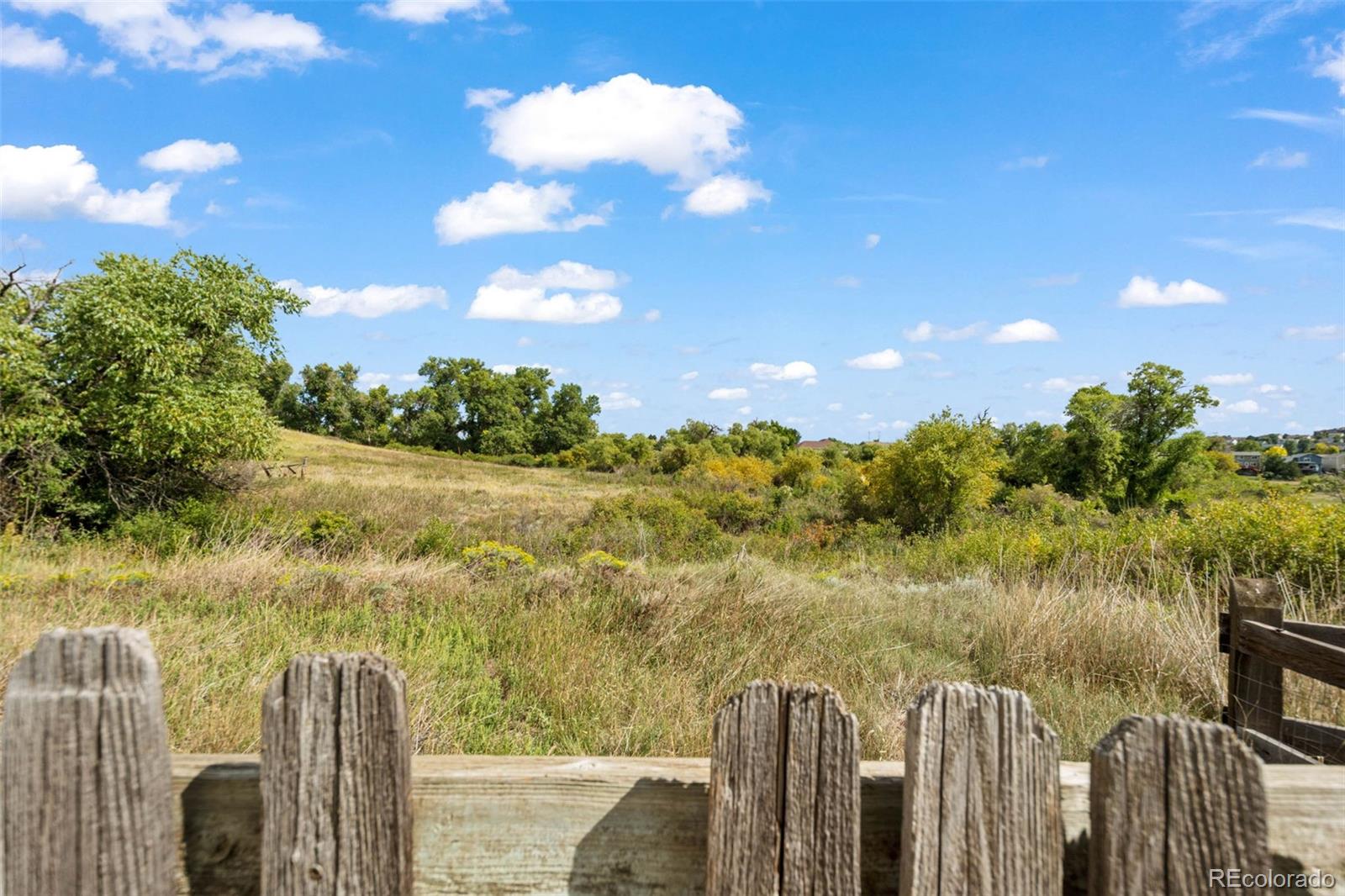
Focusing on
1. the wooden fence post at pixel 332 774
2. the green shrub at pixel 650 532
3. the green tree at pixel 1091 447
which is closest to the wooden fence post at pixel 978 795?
the wooden fence post at pixel 332 774

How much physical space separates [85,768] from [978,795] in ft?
3.68

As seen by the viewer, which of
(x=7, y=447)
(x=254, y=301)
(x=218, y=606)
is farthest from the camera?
(x=254, y=301)

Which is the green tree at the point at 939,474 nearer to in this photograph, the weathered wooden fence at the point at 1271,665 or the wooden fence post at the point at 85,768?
the weathered wooden fence at the point at 1271,665

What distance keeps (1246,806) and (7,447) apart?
64.8 feet

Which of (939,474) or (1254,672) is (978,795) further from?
(939,474)

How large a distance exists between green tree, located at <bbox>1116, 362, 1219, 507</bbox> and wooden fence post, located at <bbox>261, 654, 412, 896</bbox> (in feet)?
102

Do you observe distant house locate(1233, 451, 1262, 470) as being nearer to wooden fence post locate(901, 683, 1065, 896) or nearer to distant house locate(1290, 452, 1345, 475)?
distant house locate(1290, 452, 1345, 475)

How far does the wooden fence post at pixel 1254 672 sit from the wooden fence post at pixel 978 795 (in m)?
2.93

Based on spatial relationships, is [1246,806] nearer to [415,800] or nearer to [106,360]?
[415,800]

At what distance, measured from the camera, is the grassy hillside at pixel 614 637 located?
13.7ft

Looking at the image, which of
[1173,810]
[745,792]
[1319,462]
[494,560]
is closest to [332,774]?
[745,792]

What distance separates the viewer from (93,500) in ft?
56.4

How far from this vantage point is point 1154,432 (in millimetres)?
27188

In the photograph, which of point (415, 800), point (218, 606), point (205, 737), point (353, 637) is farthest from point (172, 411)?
point (415, 800)
